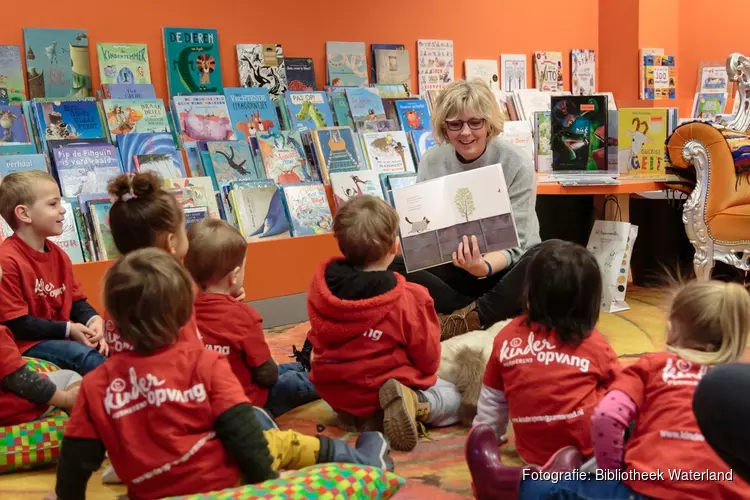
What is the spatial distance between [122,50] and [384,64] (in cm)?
164

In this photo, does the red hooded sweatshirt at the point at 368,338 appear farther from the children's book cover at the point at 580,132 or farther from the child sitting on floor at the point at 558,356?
the children's book cover at the point at 580,132

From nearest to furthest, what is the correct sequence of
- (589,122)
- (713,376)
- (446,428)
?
(713,376)
(446,428)
(589,122)

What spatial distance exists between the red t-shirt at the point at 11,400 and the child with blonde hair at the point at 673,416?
1.48 meters

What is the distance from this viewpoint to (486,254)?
3.18 m

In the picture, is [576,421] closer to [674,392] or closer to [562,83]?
[674,392]

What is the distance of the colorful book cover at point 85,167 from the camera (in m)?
3.89

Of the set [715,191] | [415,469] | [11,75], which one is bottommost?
[415,469]

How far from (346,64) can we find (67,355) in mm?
2809

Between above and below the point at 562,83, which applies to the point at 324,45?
above

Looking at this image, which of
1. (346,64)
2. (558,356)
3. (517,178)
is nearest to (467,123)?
(517,178)

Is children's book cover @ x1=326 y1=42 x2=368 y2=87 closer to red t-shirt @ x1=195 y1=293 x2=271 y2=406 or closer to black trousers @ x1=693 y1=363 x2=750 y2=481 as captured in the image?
red t-shirt @ x1=195 y1=293 x2=271 y2=406

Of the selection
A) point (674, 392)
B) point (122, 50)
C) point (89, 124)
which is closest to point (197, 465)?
point (674, 392)

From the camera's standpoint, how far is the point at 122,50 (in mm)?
4215

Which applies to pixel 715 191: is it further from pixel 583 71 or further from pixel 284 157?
pixel 583 71
